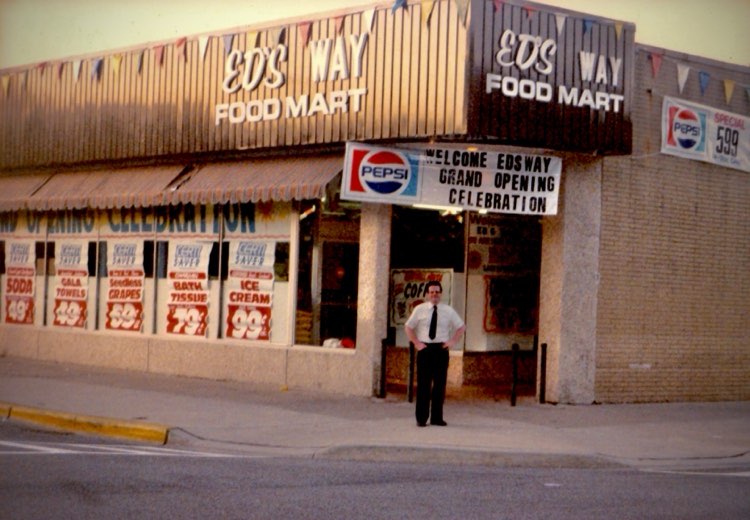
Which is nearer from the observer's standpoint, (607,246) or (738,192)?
(607,246)

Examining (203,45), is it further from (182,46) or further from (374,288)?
(374,288)

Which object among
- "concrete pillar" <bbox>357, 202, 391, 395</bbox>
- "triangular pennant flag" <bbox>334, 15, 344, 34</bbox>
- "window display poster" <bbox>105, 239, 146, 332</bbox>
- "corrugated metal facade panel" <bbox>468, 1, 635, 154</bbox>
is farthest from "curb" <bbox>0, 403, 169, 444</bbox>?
"triangular pennant flag" <bbox>334, 15, 344, 34</bbox>

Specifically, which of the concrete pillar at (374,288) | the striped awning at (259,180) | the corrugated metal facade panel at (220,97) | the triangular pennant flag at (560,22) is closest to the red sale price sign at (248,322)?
the striped awning at (259,180)

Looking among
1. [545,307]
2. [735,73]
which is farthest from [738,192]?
[545,307]

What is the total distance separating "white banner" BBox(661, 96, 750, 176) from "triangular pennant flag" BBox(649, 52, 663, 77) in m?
0.48

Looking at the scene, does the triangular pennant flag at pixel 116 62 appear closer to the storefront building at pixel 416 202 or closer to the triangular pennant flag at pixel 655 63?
the storefront building at pixel 416 202

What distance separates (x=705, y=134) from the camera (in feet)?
66.8

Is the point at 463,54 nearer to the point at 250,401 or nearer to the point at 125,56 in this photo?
the point at 250,401

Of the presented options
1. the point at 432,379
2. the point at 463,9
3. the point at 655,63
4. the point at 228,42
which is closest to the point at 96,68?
the point at 228,42

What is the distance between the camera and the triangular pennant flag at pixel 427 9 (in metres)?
17.3

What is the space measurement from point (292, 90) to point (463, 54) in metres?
3.52

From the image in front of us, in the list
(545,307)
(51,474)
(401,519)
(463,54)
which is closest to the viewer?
(401,519)

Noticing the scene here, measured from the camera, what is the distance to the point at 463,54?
1686 cm

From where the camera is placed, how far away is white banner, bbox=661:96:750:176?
65.0 ft
